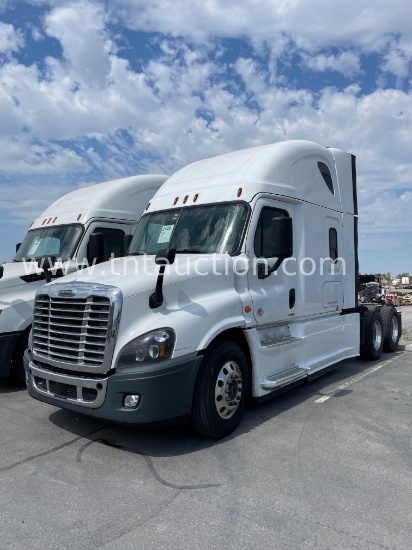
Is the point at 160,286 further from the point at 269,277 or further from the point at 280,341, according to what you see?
the point at 280,341

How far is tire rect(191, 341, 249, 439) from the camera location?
14.9 feet

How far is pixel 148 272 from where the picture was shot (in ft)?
15.7

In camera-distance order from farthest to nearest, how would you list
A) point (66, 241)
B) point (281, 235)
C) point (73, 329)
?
point (66, 241)
point (281, 235)
point (73, 329)

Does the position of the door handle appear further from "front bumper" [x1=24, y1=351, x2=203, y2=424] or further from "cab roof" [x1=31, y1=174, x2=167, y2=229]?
"cab roof" [x1=31, y1=174, x2=167, y2=229]

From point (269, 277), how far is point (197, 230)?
106 cm

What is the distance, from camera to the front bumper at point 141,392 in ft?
13.5

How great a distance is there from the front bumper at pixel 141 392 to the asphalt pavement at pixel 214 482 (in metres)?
0.45

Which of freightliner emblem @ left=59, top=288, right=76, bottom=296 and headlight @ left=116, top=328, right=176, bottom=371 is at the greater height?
freightliner emblem @ left=59, top=288, right=76, bottom=296

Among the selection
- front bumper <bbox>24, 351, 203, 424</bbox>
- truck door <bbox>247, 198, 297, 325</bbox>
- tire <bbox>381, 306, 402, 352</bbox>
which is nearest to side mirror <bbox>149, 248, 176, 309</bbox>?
front bumper <bbox>24, 351, 203, 424</bbox>

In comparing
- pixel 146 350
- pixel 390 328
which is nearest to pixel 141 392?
pixel 146 350

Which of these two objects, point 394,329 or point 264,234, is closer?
point 264,234

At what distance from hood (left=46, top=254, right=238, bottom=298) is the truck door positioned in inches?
16.9

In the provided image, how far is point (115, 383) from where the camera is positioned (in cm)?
417

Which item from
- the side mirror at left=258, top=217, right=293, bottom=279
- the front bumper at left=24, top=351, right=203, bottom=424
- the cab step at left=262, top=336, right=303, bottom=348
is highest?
the side mirror at left=258, top=217, right=293, bottom=279
